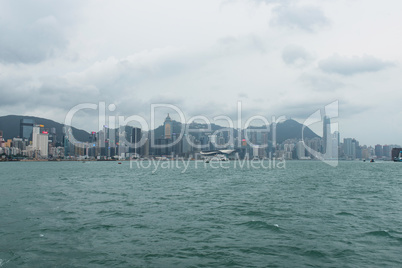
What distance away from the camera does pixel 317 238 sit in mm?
12922

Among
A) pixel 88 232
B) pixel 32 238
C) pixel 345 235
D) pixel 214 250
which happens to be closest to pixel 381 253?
pixel 345 235

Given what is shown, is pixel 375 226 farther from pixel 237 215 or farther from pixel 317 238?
pixel 237 215

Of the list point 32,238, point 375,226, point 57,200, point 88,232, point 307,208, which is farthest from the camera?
point 57,200

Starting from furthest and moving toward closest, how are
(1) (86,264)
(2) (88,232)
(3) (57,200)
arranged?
(3) (57,200)
(2) (88,232)
(1) (86,264)

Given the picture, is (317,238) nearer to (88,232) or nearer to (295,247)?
(295,247)

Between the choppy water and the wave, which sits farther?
the wave

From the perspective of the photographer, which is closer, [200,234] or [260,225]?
[200,234]

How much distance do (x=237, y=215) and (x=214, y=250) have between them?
679cm

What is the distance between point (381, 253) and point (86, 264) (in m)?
10.7

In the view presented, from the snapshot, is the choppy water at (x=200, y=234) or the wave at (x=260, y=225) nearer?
the choppy water at (x=200, y=234)

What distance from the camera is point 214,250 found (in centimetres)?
1134

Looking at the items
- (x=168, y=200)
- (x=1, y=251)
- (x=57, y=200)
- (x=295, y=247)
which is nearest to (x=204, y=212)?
(x=168, y=200)

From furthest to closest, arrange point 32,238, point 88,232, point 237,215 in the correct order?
point 237,215 < point 88,232 < point 32,238

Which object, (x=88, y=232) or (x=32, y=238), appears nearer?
(x=32, y=238)
